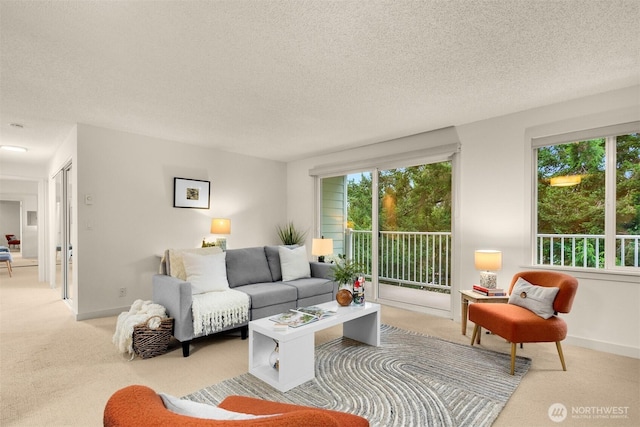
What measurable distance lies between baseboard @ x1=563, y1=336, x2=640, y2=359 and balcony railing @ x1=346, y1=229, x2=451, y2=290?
6.21 feet

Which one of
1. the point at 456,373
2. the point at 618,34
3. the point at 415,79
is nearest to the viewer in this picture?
the point at 618,34

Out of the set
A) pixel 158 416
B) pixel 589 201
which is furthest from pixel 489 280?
pixel 158 416

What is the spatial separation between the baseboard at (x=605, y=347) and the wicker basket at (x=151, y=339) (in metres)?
3.86

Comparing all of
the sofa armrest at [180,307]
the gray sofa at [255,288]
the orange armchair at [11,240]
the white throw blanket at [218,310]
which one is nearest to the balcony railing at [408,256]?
the gray sofa at [255,288]

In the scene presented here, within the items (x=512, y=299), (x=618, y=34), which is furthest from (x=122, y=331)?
(x=618, y=34)

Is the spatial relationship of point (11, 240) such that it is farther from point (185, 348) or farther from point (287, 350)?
point (287, 350)

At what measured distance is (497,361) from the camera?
2740mm

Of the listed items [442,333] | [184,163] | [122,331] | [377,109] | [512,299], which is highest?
[377,109]

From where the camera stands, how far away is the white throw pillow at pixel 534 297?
8.62 feet

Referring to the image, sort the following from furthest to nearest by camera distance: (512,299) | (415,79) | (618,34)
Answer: (512,299) → (415,79) → (618,34)

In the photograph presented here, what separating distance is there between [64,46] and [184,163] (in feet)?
8.82

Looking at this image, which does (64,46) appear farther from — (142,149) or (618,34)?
(618,34)

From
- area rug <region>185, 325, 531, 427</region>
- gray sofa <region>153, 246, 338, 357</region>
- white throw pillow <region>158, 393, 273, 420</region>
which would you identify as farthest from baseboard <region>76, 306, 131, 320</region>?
white throw pillow <region>158, 393, 273, 420</region>

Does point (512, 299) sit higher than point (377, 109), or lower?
lower
